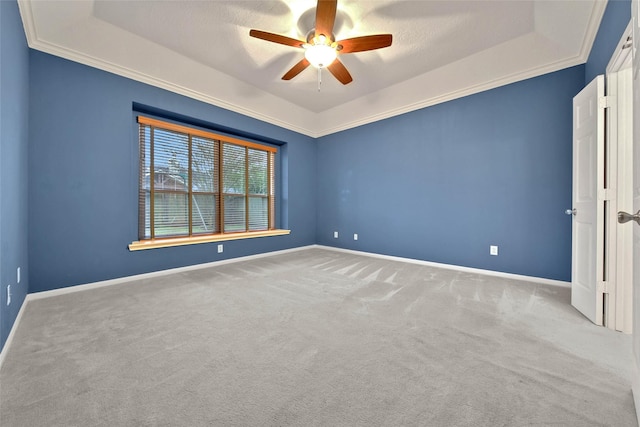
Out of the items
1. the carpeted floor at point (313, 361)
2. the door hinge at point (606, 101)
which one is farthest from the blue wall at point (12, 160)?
the door hinge at point (606, 101)

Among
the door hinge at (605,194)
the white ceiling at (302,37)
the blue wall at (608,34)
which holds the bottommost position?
the door hinge at (605,194)

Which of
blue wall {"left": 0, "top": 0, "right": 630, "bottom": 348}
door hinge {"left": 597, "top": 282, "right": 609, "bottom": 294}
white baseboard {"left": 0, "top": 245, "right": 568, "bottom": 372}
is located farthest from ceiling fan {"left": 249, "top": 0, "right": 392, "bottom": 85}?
white baseboard {"left": 0, "top": 245, "right": 568, "bottom": 372}

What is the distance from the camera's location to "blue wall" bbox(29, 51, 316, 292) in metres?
2.56

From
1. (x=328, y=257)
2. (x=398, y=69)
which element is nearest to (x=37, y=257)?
(x=328, y=257)

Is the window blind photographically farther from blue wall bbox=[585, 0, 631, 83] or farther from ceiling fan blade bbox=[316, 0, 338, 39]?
blue wall bbox=[585, 0, 631, 83]

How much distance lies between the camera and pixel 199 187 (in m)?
3.99

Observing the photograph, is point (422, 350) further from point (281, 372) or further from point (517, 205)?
point (517, 205)

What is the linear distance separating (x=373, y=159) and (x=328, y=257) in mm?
2054

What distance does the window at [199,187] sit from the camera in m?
3.46

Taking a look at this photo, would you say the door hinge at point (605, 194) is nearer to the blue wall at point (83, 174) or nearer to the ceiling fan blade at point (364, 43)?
the ceiling fan blade at point (364, 43)

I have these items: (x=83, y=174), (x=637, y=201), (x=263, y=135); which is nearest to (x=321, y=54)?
(x=263, y=135)

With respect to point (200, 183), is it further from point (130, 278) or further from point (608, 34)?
point (608, 34)

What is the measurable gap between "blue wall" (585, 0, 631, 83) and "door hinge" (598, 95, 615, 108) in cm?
36

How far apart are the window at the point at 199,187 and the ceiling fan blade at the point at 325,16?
8.41ft
